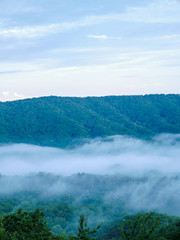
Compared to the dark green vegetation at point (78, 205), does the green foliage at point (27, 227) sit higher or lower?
lower

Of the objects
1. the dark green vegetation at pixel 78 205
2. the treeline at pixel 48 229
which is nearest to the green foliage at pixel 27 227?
the treeline at pixel 48 229

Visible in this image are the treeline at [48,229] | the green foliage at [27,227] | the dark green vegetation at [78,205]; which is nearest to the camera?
the treeline at [48,229]

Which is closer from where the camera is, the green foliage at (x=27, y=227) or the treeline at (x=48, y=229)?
the treeline at (x=48, y=229)

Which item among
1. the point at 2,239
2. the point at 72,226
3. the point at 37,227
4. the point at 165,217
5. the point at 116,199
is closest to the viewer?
the point at 2,239

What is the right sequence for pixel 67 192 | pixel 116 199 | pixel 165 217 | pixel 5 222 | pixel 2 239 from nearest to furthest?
pixel 2 239 < pixel 5 222 < pixel 165 217 < pixel 116 199 < pixel 67 192

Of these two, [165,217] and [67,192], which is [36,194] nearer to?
[67,192]

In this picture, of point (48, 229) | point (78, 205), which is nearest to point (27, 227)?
point (48, 229)

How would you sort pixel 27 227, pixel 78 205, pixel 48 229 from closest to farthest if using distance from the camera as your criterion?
pixel 27 227, pixel 48 229, pixel 78 205

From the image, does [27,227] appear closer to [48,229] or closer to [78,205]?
[48,229]

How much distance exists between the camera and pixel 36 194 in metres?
181

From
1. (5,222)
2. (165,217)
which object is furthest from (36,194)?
(5,222)

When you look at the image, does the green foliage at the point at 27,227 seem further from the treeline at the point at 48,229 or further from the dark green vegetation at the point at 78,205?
the dark green vegetation at the point at 78,205

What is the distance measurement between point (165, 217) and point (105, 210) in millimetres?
44998

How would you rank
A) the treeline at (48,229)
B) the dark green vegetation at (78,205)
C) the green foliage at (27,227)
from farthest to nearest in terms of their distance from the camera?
the dark green vegetation at (78,205) → the green foliage at (27,227) → the treeline at (48,229)
